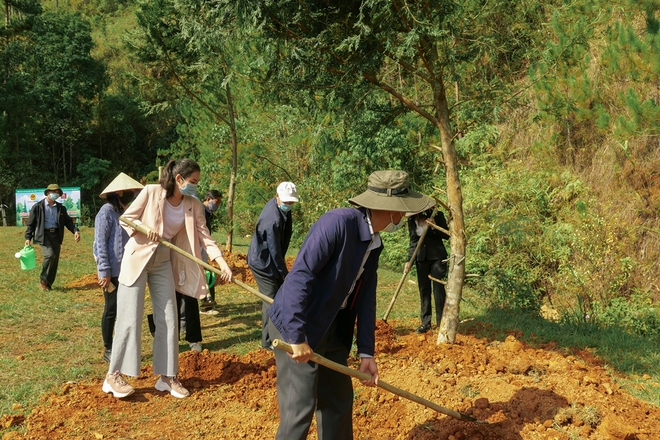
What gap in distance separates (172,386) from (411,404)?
6.81 ft

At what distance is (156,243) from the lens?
494 cm

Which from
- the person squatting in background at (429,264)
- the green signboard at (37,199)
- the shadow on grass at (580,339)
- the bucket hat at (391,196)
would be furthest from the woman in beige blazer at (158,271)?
the green signboard at (37,199)

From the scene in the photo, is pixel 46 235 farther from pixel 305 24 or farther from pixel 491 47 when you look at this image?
pixel 491 47

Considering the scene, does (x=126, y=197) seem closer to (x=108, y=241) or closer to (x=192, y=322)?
(x=108, y=241)

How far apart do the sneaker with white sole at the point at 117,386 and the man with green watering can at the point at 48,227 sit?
18.8 ft

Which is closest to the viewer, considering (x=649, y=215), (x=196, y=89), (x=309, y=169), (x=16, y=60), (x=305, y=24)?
(x=305, y=24)

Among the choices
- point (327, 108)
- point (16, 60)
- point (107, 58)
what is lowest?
point (327, 108)

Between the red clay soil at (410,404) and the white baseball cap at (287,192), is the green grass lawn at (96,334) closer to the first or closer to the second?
the red clay soil at (410,404)

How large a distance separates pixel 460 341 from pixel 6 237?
55.9 ft

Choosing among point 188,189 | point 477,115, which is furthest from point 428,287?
point 188,189

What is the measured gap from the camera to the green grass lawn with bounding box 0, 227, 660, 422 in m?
5.55

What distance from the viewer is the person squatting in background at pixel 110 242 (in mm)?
5715

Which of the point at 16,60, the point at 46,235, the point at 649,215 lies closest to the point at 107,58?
the point at 16,60

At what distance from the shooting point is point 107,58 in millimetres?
47594
